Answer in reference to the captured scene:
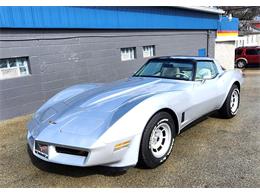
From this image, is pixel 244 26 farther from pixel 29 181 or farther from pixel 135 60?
pixel 29 181

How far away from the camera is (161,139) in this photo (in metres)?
3.36

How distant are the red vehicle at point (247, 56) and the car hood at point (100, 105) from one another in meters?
16.1

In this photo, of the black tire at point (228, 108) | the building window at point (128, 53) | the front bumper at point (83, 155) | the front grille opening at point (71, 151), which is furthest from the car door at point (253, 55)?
the front grille opening at point (71, 151)

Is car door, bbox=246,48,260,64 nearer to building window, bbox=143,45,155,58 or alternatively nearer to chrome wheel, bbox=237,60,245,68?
chrome wheel, bbox=237,60,245,68

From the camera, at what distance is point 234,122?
4988 mm

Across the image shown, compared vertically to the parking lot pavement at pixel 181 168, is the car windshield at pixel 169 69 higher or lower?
higher

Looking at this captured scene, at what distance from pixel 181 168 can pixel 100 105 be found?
1.31 meters

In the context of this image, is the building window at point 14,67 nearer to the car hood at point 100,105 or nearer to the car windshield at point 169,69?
the car hood at point 100,105

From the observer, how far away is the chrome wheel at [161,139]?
3220mm

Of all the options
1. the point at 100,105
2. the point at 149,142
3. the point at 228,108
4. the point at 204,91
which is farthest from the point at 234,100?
the point at 100,105

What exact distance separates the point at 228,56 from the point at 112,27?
11803 mm

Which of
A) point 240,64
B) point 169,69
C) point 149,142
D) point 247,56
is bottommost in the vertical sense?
point 240,64

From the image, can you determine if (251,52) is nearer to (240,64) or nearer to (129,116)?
(240,64)
